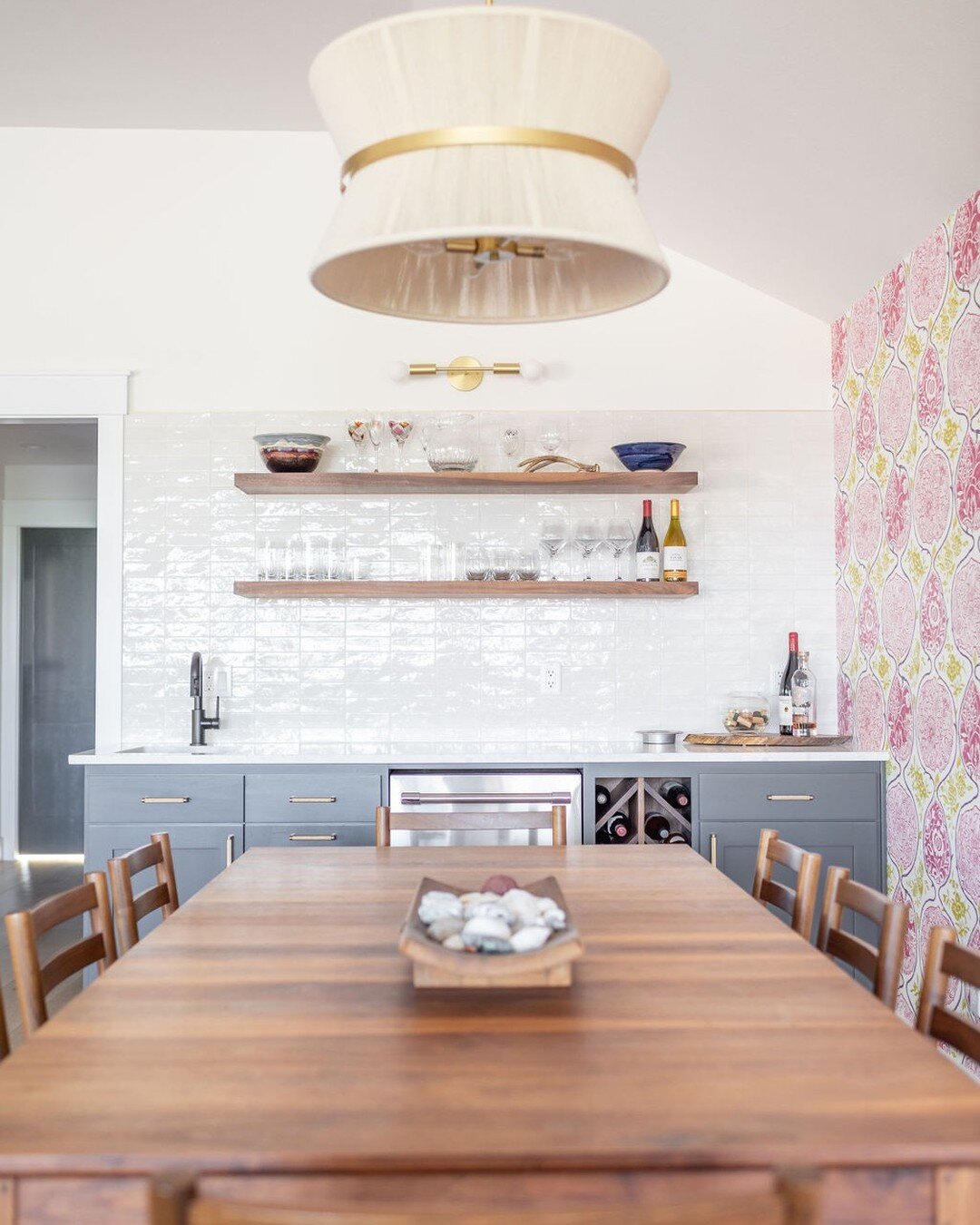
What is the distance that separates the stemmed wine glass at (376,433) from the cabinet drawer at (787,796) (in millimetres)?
1710

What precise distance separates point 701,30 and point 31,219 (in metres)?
2.74

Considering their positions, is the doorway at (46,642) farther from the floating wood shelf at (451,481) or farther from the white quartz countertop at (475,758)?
the white quartz countertop at (475,758)

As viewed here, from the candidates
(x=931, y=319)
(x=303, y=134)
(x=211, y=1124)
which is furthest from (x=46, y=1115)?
(x=303, y=134)

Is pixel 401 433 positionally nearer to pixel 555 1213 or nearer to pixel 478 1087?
pixel 478 1087

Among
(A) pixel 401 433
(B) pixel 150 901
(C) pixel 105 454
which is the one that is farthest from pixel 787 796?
(C) pixel 105 454

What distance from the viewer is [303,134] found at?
15.4 feet

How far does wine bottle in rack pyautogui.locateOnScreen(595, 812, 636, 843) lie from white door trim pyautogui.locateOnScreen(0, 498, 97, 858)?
445 cm

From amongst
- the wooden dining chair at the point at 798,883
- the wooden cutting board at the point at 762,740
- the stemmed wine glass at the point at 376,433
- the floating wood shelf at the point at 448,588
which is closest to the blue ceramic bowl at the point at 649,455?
the floating wood shelf at the point at 448,588

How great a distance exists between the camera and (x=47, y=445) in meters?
7.06

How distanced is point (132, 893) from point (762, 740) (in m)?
2.51

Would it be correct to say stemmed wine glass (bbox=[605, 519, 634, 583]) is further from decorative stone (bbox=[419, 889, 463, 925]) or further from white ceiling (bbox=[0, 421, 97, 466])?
white ceiling (bbox=[0, 421, 97, 466])

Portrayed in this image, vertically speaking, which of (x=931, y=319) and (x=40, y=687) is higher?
(x=931, y=319)

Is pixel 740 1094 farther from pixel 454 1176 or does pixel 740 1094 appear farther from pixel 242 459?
→ pixel 242 459

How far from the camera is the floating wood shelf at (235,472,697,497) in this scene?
4387mm
